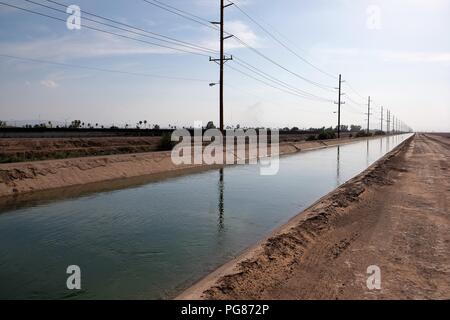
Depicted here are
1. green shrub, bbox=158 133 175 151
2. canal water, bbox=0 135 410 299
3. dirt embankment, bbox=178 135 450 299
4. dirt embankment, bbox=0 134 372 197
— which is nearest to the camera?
dirt embankment, bbox=178 135 450 299

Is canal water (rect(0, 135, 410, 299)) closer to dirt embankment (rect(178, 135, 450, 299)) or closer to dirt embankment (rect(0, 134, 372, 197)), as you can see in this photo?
dirt embankment (rect(178, 135, 450, 299))

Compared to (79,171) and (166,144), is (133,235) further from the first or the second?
(166,144)

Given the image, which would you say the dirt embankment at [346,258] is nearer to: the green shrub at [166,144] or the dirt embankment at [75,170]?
the dirt embankment at [75,170]

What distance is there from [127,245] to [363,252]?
5.19 metres

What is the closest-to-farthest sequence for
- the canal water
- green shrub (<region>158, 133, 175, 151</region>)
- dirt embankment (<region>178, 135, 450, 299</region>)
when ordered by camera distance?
dirt embankment (<region>178, 135, 450, 299</region>), the canal water, green shrub (<region>158, 133, 175, 151</region>)

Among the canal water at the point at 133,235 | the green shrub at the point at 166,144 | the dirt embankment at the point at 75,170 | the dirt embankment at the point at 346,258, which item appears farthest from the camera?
the green shrub at the point at 166,144

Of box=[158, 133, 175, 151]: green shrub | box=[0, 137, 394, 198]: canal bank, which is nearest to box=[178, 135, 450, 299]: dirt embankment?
box=[0, 137, 394, 198]: canal bank

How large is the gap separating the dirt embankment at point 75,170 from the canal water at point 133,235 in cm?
199

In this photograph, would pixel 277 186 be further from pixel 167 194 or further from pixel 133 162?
pixel 133 162

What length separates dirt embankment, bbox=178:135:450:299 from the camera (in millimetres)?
5684

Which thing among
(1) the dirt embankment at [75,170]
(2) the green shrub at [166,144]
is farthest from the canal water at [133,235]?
(2) the green shrub at [166,144]

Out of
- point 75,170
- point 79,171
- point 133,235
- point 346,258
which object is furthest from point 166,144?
point 346,258

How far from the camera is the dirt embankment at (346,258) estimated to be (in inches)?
224

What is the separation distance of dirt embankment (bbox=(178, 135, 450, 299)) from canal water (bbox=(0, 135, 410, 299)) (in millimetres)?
990
